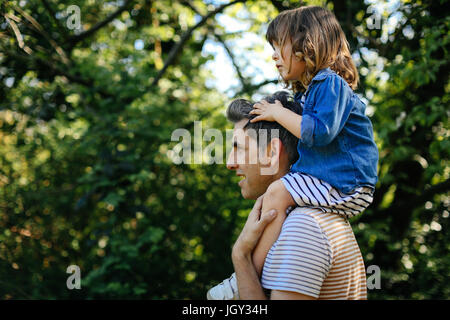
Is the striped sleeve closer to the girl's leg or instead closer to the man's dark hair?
the girl's leg

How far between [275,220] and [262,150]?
34 centimetres

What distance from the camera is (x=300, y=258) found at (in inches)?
56.9

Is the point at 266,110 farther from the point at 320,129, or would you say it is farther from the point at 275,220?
the point at 275,220

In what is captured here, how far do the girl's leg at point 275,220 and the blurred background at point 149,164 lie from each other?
2.20 m

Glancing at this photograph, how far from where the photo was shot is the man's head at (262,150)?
5.91 feet

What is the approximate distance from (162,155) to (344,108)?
313cm

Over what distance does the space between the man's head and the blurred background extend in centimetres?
197

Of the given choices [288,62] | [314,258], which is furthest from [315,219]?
[288,62]

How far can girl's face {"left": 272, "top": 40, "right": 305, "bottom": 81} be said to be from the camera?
1.76m

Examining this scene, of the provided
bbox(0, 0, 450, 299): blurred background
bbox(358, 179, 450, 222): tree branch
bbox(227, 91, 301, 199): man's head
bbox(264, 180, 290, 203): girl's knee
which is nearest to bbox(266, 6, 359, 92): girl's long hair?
bbox(227, 91, 301, 199): man's head

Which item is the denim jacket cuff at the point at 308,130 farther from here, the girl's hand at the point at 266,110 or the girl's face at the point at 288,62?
the girl's face at the point at 288,62

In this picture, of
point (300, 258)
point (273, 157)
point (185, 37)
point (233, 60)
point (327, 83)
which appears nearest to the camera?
point (300, 258)
